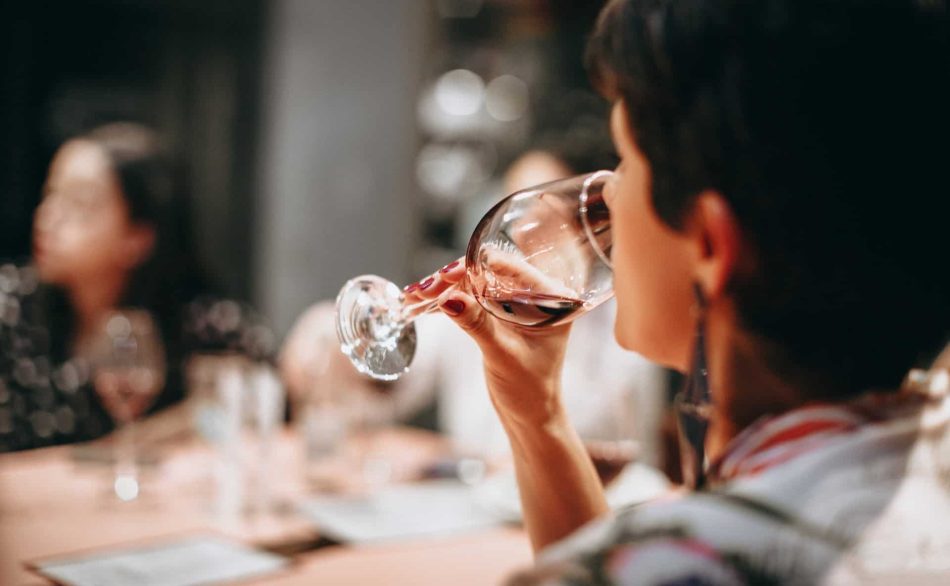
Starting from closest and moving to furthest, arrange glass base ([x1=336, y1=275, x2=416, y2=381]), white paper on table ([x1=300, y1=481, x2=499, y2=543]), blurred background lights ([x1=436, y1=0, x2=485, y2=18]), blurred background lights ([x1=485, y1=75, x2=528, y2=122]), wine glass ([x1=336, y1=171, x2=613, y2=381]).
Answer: wine glass ([x1=336, y1=171, x2=613, y2=381]), glass base ([x1=336, y1=275, x2=416, y2=381]), white paper on table ([x1=300, y1=481, x2=499, y2=543]), blurred background lights ([x1=436, y1=0, x2=485, y2=18]), blurred background lights ([x1=485, y1=75, x2=528, y2=122])

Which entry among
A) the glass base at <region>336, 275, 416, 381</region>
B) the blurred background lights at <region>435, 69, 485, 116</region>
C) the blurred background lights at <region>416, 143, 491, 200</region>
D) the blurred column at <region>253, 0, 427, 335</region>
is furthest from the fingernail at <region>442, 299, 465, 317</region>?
the blurred background lights at <region>435, 69, 485, 116</region>

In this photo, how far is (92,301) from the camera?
2680 millimetres

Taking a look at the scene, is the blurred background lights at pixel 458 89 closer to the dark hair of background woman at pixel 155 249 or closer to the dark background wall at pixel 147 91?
the dark background wall at pixel 147 91

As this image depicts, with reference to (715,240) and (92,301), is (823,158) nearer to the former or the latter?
(715,240)

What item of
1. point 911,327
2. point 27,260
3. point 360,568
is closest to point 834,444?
point 911,327

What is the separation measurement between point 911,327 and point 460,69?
15.5 feet

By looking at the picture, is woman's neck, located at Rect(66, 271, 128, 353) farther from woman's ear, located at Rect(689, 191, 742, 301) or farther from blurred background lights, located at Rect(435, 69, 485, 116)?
blurred background lights, located at Rect(435, 69, 485, 116)

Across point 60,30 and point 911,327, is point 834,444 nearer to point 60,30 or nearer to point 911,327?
point 911,327

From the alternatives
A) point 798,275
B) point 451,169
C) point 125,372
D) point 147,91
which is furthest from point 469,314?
point 451,169

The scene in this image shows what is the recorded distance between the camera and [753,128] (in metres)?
0.57

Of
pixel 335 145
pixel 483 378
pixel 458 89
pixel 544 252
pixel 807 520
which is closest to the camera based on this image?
pixel 807 520

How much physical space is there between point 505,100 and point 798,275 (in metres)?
4.70

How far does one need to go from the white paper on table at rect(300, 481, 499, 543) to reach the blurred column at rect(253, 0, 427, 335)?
229cm

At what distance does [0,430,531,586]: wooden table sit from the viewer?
4.07 feet
